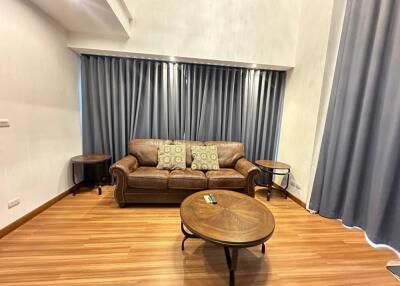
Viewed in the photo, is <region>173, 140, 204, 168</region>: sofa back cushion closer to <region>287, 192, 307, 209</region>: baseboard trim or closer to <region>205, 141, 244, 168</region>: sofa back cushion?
<region>205, 141, 244, 168</region>: sofa back cushion

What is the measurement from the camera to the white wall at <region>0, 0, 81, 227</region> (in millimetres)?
1936

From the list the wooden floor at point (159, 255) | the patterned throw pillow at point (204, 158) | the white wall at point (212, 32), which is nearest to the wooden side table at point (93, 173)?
the wooden floor at point (159, 255)

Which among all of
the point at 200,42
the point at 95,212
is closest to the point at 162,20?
the point at 200,42

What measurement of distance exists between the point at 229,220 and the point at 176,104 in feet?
7.83

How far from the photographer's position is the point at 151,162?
3139 mm

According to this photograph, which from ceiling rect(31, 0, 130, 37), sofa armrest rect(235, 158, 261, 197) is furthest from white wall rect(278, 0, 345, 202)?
ceiling rect(31, 0, 130, 37)

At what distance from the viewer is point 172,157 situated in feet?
10.2

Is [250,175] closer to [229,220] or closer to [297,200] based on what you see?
[297,200]

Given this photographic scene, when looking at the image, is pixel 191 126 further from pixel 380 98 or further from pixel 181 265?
pixel 380 98

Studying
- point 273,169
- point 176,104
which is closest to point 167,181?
point 176,104

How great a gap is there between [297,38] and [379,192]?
2.67 meters

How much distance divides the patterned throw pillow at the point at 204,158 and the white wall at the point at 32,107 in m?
2.01

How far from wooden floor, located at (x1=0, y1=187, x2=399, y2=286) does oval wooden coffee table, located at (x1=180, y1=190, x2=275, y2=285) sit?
183 mm

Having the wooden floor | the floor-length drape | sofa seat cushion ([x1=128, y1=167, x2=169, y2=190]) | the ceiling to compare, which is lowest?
the wooden floor
